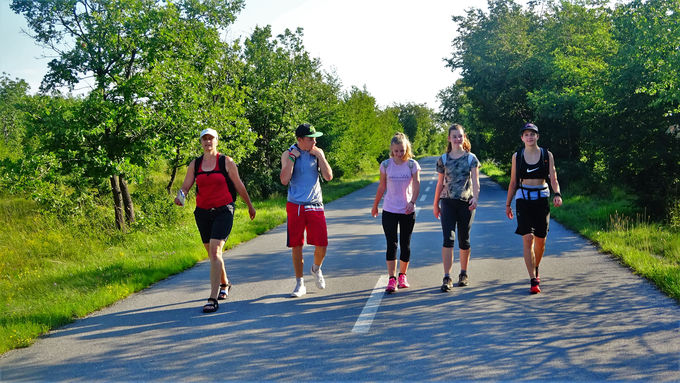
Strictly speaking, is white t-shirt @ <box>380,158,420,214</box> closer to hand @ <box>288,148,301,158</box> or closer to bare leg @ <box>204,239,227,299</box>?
hand @ <box>288,148,301,158</box>

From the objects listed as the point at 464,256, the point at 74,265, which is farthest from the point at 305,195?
the point at 74,265

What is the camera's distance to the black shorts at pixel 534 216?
5730 mm

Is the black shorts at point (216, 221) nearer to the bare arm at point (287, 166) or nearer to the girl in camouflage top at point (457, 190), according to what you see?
the bare arm at point (287, 166)

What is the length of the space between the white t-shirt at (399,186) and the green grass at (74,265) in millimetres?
3467

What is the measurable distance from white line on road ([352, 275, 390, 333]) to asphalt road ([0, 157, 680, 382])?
29 millimetres

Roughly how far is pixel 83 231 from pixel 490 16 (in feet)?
81.3

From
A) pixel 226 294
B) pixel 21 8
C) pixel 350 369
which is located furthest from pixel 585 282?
pixel 21 8

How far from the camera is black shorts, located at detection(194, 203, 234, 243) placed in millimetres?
5504

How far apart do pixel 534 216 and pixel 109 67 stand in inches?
370

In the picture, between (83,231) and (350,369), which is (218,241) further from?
(83,231)

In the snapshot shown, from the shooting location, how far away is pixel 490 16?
92.5ft

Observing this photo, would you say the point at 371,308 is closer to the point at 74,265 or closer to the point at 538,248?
the point at 538,248

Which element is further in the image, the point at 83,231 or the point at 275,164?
the point at 275,164

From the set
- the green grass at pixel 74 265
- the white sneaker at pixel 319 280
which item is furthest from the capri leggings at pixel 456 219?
the green grass at pixel 74 265
